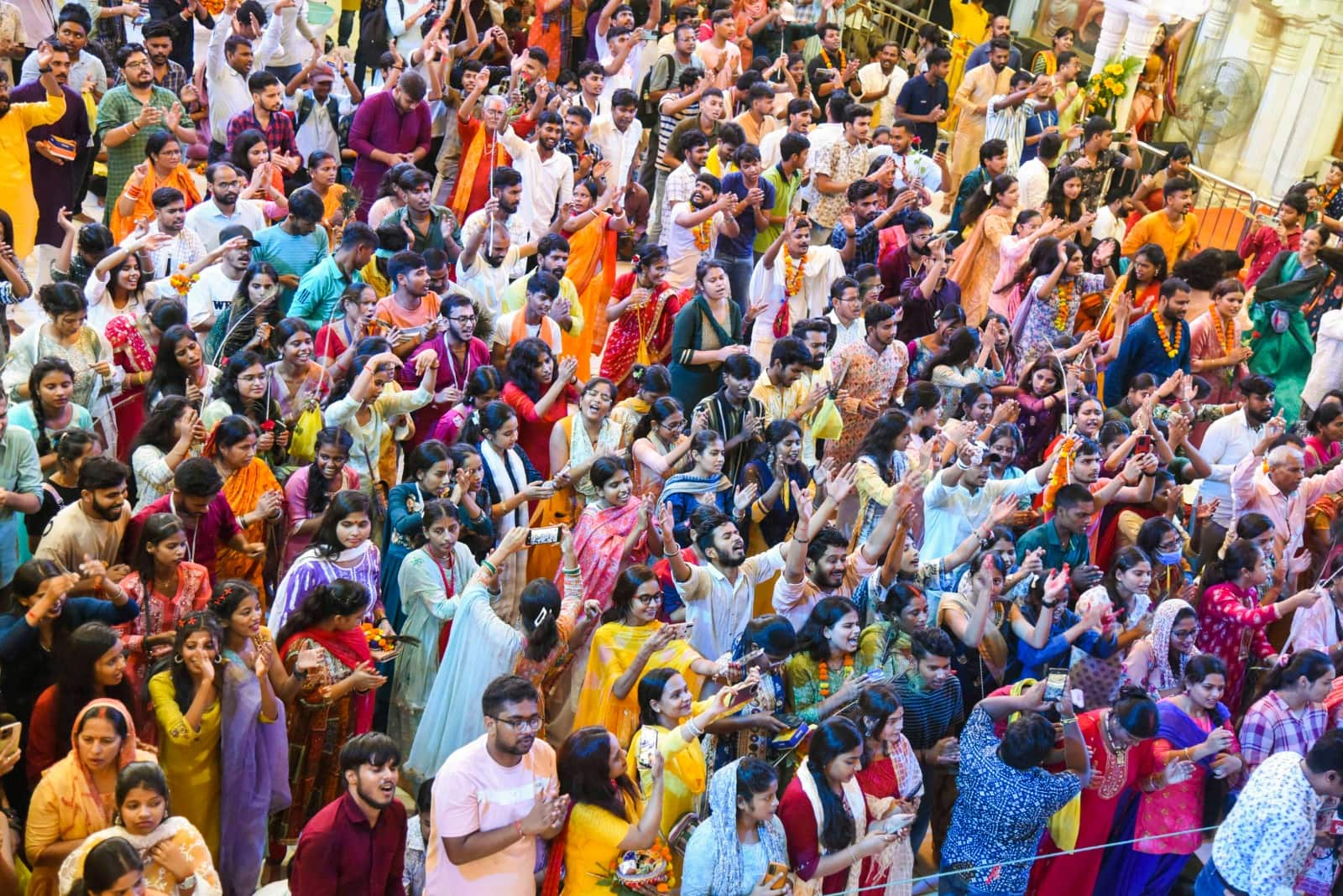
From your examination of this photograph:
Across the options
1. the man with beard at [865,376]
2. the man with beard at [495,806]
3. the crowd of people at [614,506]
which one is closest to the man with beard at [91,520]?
the crowd of people at [614,506]

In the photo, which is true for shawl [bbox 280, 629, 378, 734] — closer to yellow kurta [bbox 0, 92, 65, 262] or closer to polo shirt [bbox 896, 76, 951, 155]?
yellow kurta [bbox 0, 92, 65, 262]

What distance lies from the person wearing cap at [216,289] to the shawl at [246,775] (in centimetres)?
244

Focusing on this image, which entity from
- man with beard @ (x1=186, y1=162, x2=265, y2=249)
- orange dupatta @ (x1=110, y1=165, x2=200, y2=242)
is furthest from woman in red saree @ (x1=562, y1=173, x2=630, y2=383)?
orange dupatta @ (x1=110, y1=165, x2=200, y2=242)

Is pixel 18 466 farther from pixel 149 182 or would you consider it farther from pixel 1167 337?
pixel 1167 337

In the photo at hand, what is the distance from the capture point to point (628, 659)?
5305 millimetres

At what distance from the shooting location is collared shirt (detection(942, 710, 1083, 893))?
203 inches

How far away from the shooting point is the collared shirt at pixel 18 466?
219 inches

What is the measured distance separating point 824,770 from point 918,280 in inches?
174

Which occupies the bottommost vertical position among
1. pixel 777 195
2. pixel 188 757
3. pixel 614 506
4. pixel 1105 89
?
pixel 188 757

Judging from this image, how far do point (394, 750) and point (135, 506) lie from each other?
204cm

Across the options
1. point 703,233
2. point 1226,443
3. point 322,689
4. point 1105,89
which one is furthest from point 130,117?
point 1105,89

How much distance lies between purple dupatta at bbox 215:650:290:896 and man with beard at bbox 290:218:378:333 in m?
2.53

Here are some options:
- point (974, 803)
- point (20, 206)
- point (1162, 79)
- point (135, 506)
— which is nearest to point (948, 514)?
point (974, 803)

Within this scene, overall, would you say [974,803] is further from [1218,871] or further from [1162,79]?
[1162,79]
